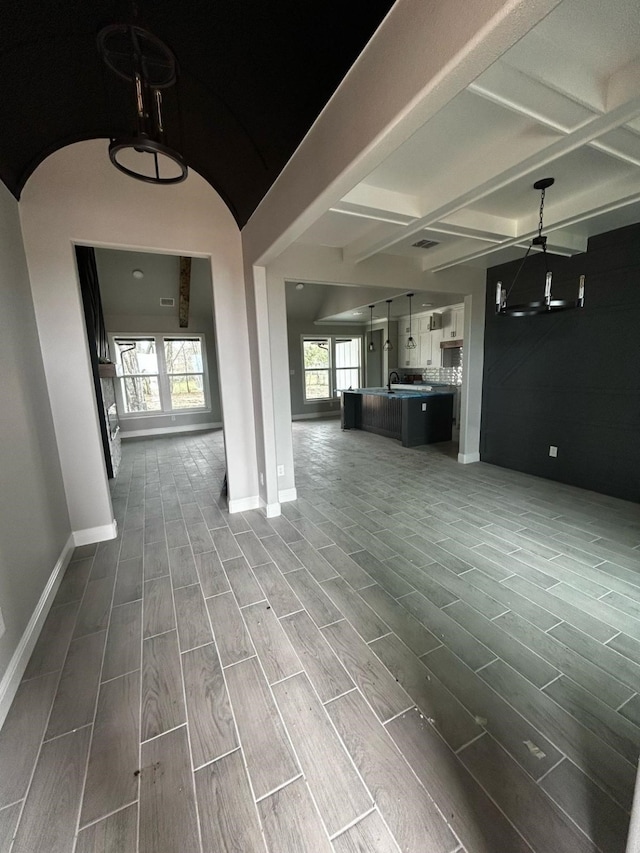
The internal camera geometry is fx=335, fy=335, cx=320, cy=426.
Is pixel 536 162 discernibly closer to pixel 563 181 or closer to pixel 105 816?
pixel 563 181

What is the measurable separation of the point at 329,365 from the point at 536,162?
7.47m

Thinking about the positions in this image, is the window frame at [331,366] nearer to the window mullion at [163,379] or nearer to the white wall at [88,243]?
the window mullion at [163,379]

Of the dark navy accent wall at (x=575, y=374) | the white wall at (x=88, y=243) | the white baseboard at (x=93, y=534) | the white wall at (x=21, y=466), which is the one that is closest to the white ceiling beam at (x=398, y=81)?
the white wall at (x=88, y=243)

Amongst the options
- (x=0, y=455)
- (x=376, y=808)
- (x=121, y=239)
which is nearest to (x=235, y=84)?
(x=121, y=239)

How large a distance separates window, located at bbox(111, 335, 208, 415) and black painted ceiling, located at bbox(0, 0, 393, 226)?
534cm

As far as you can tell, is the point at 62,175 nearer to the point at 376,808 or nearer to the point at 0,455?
the point at 0,455

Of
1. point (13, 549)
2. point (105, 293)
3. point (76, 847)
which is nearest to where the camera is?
point (76, 847)

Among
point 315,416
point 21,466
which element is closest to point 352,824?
point 21,466

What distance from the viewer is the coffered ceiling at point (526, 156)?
4.56ft

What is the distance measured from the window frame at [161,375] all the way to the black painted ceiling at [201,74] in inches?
207

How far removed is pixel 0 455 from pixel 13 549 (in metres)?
0.49

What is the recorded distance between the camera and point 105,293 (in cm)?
631

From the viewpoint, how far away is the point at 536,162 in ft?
6.43

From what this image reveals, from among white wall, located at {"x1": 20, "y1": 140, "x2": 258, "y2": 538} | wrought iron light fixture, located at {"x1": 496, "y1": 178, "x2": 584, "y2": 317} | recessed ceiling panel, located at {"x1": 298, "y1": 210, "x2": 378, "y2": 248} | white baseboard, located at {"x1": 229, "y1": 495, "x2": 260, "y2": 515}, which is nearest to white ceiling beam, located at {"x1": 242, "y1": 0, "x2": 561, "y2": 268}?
recessed ceiling panel, located at {"x1": 298, "y1": 210, "x2": 378, "y2": 248}
